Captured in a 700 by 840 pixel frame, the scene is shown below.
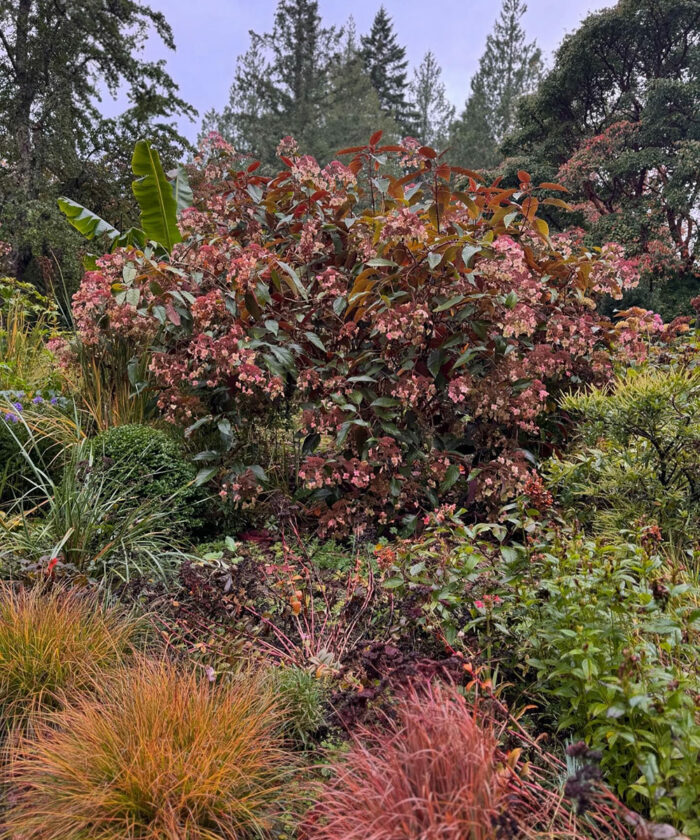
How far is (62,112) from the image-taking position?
14062 millimetres

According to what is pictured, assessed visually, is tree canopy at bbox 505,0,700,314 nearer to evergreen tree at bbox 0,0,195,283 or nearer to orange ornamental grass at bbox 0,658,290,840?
evergreen tree at bbox 0,0,195,283

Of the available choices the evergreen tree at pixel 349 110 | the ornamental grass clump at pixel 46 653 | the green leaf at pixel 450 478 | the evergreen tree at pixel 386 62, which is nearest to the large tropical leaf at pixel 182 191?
the green leaf at pixel 450 478

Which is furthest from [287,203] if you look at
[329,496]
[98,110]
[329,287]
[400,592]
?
[98,110]

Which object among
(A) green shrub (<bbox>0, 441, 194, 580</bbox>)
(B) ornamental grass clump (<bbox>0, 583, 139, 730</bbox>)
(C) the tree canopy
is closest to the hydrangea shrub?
(A) green shrub (<bbox>0, 441, 194, 580</bbox>)

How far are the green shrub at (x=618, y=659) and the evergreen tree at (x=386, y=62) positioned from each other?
36.5 meters

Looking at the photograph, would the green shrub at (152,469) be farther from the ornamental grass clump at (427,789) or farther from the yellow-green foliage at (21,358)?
the ornamental grass clump at (427,789)

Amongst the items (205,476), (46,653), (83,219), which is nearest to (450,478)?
(205,476)

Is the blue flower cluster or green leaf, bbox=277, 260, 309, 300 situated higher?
green leaf, bbox=277, 260, 309, 300

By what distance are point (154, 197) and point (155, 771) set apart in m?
4.69

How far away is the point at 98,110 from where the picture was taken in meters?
15.5

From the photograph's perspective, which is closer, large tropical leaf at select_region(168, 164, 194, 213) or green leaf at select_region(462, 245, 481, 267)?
green leaf at select_region(462, 245, 481, 267)

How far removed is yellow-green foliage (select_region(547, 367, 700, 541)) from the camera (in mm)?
2824

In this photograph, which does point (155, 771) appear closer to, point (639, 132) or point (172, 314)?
point (172, 314)

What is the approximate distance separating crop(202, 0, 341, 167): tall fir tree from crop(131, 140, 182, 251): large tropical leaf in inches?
874
